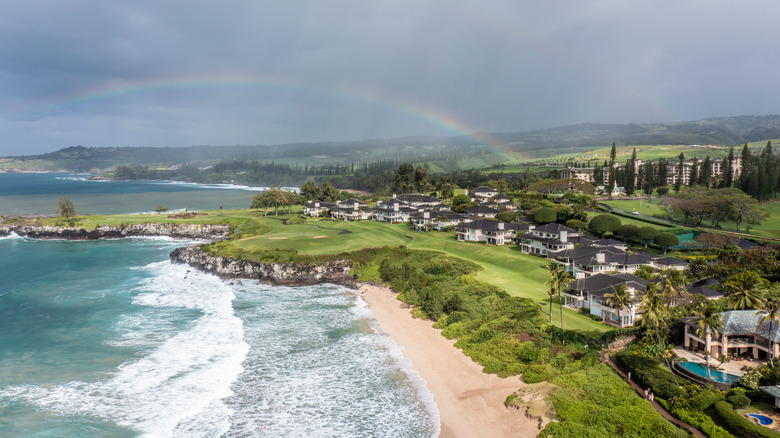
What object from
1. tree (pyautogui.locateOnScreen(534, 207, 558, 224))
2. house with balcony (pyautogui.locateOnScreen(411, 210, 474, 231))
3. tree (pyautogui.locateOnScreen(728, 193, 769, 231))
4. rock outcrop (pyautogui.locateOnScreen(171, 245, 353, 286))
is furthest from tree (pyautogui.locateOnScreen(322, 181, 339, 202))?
tree (pyautogui.locateOnScreen(728, 193, 769, 231))

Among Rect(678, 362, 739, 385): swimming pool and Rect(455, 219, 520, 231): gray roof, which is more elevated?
Rect(455, 219, 520, 231): gray roof

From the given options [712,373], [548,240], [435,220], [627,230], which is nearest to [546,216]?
[627,230]

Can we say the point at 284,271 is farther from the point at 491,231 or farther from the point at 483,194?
the point at 483,194

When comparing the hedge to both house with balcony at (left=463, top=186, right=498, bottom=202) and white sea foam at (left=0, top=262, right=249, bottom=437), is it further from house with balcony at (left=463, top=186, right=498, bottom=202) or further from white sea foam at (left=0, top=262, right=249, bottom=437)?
house with balcony at (left=463, top=186, right=498, bottom=202)

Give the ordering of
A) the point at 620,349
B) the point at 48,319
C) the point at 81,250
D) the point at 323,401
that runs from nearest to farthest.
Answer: the point at 323,401 → the point at 620,349 → the point at 48,319 → the point at 81,250

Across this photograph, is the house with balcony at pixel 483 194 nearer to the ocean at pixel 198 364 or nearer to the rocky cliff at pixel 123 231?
the rocky cliff at pixel 123 231

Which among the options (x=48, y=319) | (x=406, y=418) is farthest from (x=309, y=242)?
(x=406, y=418)

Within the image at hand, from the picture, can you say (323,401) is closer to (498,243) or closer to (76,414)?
(76,414)
